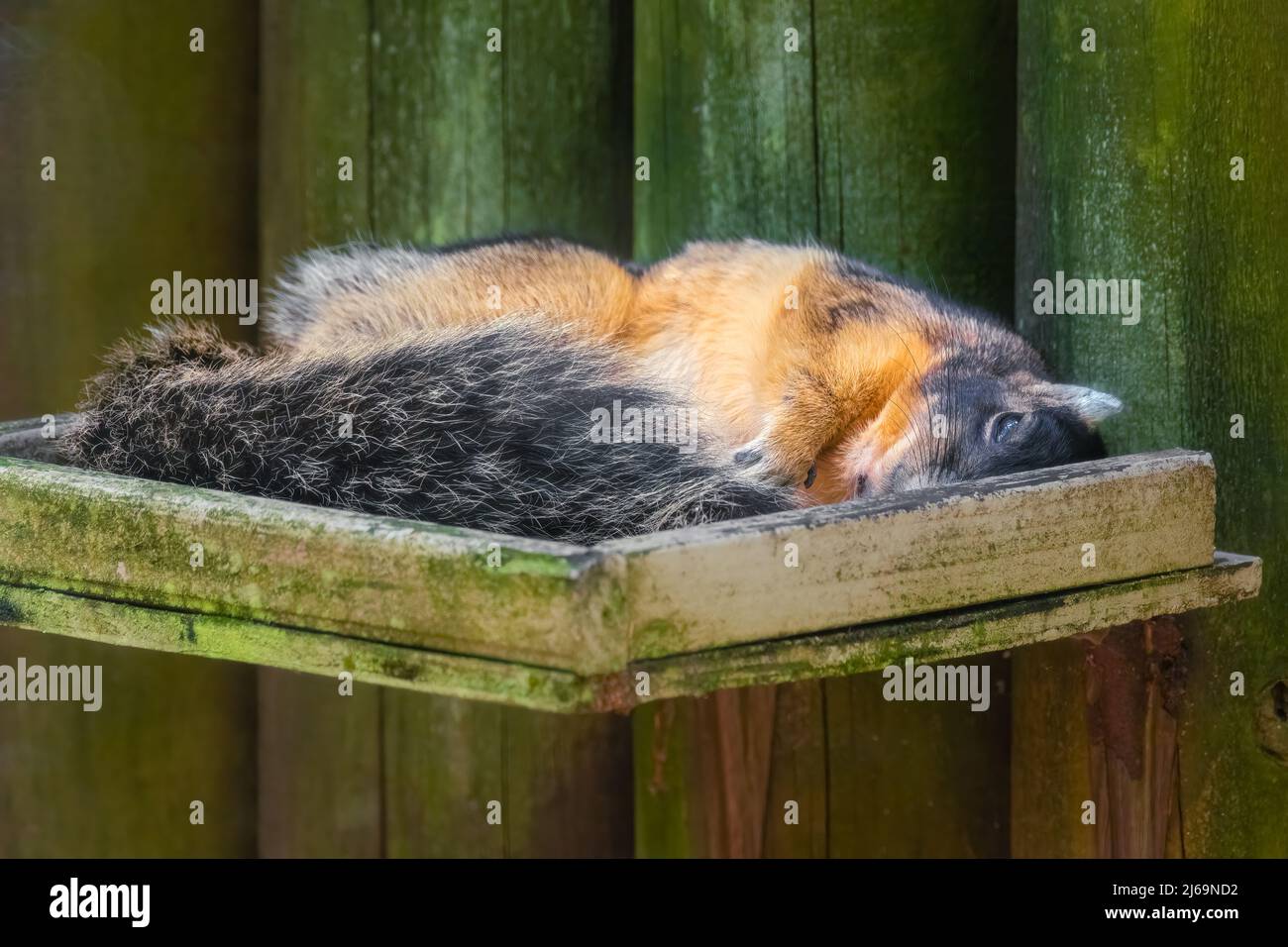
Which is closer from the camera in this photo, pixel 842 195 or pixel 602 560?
pixel 602 560

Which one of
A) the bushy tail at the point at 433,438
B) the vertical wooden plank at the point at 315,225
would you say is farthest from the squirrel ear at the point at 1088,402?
the vertical wooden plank at the point at 315,225

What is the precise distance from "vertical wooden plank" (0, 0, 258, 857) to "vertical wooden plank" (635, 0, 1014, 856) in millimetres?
1189

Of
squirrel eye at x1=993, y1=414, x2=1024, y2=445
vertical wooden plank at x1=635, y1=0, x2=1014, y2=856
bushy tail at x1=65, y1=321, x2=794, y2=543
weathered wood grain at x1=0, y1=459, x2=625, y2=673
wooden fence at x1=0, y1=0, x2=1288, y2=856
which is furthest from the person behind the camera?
vertical wooden plank at x1=635, y1=0, x2=1014, y2=856

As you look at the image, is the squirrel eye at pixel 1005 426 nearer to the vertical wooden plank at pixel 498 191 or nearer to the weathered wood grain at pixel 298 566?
the weathered wood grain at pixel 298 566

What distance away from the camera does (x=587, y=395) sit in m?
2.32

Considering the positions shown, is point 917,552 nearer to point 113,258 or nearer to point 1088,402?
point 1088,402

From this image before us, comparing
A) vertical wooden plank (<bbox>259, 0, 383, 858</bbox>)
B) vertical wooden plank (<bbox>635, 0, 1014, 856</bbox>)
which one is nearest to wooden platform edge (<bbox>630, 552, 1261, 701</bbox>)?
vertical wooden plank (<bbox>635, 0, 1014, 856</bbox>)

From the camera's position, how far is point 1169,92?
265cm

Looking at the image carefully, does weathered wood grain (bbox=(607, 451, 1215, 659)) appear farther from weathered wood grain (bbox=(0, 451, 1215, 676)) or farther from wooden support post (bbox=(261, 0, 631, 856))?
wooden support post (bbox=(261, 0, 631, 856))

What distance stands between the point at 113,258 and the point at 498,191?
101 centimetres

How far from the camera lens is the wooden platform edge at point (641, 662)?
5.57ft

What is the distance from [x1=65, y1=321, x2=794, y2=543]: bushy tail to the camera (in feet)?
7.08

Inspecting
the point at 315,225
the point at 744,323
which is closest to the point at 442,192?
the point at 315,225

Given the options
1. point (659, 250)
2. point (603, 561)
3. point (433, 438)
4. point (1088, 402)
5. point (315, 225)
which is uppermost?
point (315, 225)
